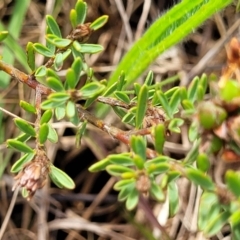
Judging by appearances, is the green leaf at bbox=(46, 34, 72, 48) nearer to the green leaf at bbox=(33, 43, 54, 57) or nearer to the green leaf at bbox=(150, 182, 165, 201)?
the green leaf at bbox=(33, 43, 54, 57)

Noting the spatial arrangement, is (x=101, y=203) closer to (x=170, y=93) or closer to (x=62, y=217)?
(x=62, y=217)

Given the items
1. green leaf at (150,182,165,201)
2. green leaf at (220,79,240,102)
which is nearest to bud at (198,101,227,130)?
green leaf at (220,79,240,102)

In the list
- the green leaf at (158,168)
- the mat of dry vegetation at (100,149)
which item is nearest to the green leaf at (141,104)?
the green leaf at (158,168)

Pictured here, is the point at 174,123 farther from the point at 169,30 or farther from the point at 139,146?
the point at 169,30

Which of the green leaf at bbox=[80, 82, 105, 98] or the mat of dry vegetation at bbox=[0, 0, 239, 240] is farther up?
the green leaf at bbox=[80, 82, 105, 98]

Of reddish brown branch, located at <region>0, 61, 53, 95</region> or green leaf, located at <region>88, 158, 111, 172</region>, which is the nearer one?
green leaf, located at <region>88, 158, 111, 172</region>

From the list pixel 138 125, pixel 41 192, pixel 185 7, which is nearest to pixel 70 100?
pixel 138 125
